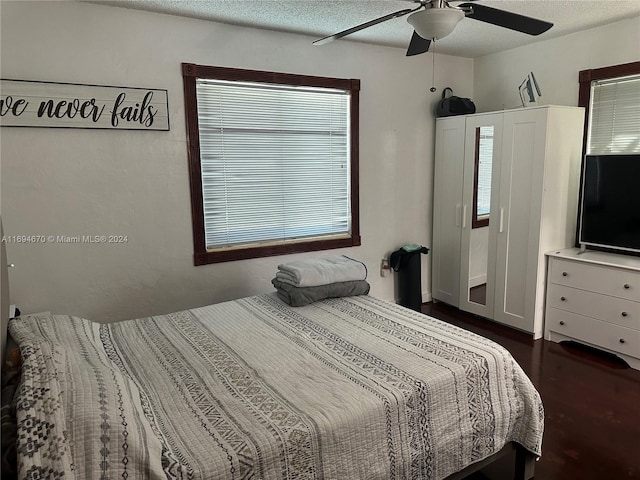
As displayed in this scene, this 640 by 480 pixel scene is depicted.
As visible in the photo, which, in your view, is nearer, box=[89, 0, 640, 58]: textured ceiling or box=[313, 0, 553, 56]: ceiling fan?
box=[313, 0, 553, 56]: ceiling fan

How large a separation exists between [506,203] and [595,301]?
1.02 metres

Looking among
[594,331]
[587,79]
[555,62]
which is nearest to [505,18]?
[587,79]

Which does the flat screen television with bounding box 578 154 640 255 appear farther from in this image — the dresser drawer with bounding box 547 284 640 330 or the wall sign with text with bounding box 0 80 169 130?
the wall sign with text with bounding box 0 80 169 130

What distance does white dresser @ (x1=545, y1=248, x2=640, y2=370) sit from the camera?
312 cm

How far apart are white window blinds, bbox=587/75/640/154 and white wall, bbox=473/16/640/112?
0.53ft

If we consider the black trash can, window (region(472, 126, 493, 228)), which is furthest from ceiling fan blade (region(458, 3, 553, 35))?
the black trash can

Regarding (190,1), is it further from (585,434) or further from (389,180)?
(585,434)

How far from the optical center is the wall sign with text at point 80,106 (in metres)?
2.61

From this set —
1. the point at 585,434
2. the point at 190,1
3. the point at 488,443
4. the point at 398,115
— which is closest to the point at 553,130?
the point at 398,115

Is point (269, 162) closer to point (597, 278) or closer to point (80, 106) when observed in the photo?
point (80, 106)

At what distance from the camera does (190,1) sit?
2807 millimetres

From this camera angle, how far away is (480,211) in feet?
13.2

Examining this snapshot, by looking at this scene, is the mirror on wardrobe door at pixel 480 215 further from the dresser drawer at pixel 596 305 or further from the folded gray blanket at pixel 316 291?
the folded gray blanket at pixel 316 291

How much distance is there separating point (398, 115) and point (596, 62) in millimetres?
1618
